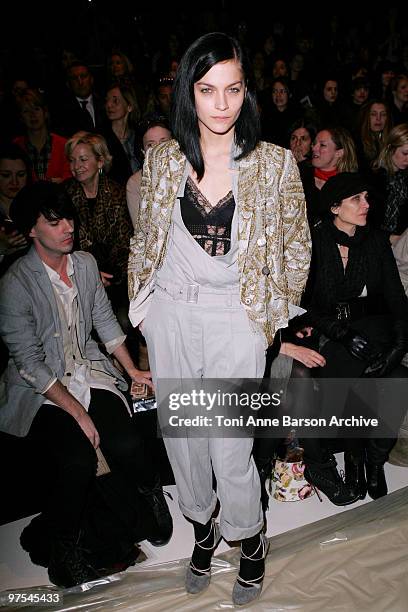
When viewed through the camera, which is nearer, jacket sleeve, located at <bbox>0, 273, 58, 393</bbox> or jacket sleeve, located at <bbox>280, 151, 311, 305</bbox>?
jacket sleeve, located at <bbox>280, 151, 311, 305</bbox>

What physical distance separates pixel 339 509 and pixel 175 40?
7.21 metres

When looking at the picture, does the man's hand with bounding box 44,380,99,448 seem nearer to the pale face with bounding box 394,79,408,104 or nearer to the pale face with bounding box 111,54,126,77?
the pale face with bounding box 111,54,126,77

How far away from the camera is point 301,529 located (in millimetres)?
2277

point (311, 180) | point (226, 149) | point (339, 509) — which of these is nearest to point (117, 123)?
point (311, 180)

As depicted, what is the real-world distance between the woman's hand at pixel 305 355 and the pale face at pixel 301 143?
2.20m

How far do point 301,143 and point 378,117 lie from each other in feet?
2.90

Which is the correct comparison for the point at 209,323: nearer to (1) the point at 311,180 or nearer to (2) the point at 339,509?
(2) the point at 339,509

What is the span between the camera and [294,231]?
1812mm

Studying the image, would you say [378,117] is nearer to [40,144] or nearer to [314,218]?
[314,218]

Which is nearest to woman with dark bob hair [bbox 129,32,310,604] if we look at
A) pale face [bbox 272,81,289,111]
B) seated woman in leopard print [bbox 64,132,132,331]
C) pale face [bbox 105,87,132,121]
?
seated woman in leopard print [bbox 64,132,132,331]

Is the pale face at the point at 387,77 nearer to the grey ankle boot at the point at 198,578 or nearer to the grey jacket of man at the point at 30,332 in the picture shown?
the grey jacket of man at the point at 30,332

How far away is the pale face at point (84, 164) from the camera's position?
334 cm

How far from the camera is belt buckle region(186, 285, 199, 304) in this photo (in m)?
1.75

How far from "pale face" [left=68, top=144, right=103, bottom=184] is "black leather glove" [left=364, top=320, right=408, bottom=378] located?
1868 mm
